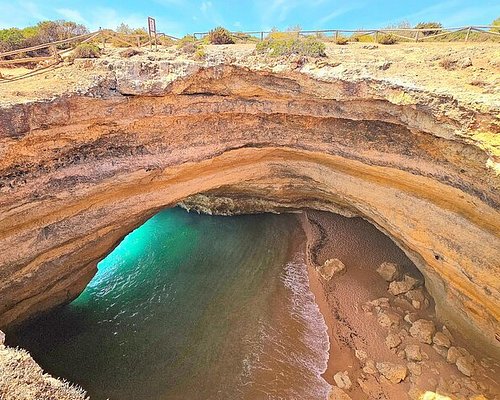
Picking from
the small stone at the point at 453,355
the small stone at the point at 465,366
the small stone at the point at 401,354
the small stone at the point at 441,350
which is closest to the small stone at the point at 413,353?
the small stone at the point at 401,354

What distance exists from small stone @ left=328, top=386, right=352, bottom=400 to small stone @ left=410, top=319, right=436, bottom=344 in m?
2.92

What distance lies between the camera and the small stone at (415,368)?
380 inches

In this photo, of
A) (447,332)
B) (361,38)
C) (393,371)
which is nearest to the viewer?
(393,371)

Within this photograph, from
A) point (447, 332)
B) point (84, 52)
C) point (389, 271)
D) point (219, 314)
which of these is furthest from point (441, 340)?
point (84, 52)

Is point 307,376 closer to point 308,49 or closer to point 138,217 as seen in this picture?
point 138,217

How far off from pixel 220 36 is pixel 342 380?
1245cm

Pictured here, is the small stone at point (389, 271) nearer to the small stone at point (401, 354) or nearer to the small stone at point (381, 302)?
the small stone at point (381, 302)

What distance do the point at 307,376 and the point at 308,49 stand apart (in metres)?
9.25

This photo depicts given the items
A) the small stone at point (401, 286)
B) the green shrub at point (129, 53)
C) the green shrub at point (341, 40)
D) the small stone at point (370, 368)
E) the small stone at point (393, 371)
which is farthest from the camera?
the small stone at point (401, 286)

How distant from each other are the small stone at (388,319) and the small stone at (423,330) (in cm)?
52

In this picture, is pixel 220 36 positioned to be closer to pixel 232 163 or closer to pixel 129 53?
pixel 129 53

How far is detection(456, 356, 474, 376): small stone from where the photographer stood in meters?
9.39

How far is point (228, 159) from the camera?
39.1 feet

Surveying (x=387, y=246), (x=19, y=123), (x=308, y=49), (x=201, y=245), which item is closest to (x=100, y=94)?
(x=19, y=123)
